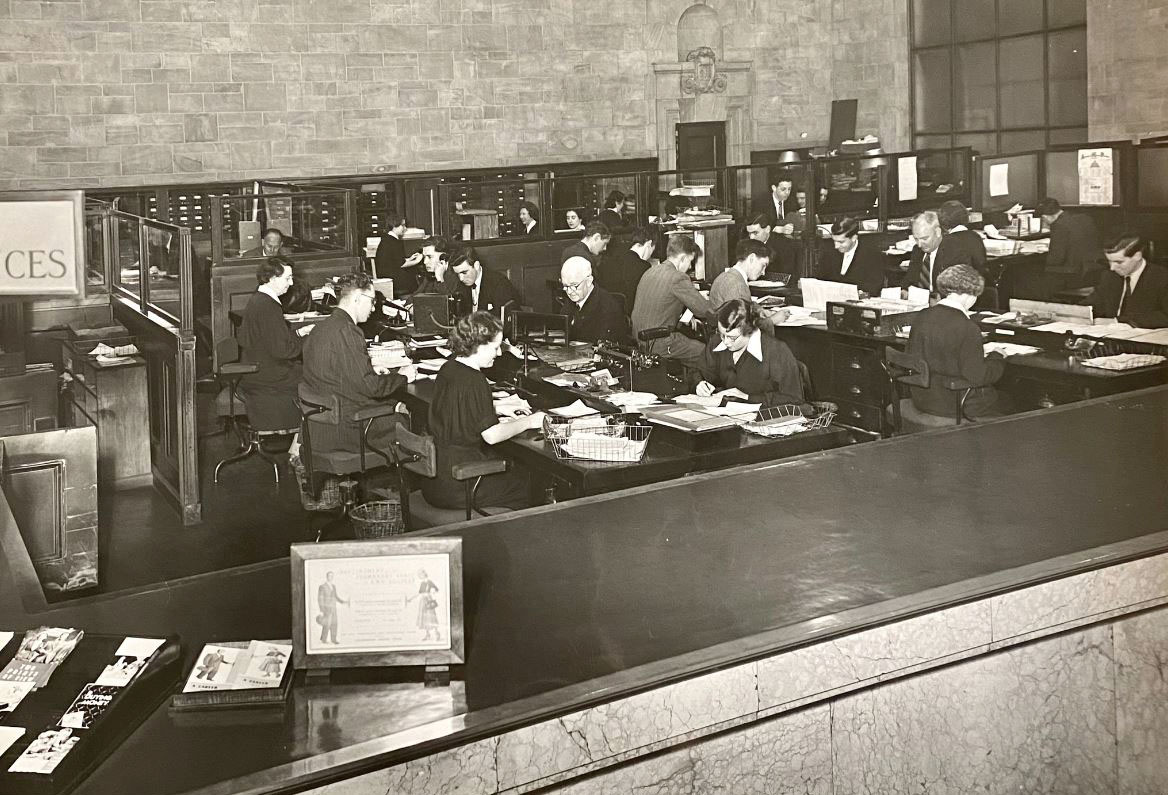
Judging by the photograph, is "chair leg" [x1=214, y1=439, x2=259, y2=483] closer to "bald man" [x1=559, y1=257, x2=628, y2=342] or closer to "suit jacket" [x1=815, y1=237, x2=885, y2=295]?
"bald man" [x1=559, y1=257, x2=628, y2=342]

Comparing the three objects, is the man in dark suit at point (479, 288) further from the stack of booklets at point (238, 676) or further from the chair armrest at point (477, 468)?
the stack of booklets at point (238, 676)

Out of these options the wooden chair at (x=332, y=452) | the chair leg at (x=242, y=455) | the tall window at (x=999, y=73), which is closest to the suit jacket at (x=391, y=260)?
the chair leg at (x=242, y=455)

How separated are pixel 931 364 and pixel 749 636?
124 inches

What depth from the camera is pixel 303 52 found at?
932cm

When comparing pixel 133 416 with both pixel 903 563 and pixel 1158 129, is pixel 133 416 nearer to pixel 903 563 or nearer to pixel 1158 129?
pixel 903 563

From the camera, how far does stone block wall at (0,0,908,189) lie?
8516 millimetres

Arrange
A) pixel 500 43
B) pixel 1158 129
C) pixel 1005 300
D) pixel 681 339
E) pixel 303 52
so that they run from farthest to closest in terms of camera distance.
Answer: pixel 500 43
pixel 303 52
pixel 1158 129
pixel 1005 300
pixel 681 339

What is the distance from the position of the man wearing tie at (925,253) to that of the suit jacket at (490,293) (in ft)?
7.95

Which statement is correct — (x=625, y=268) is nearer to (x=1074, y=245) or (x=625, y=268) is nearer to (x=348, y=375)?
(x=348, y=375)

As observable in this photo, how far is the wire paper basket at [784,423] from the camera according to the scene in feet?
12.8

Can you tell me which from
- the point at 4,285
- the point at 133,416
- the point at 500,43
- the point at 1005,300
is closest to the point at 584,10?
the point at 500,43

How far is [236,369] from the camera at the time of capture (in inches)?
230

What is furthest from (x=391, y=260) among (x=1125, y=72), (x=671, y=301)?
(x=1125, y=72)

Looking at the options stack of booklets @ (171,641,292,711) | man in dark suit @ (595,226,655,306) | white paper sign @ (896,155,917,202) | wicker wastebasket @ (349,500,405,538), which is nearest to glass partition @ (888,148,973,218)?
white paper sign @ (896,155,917,202)
